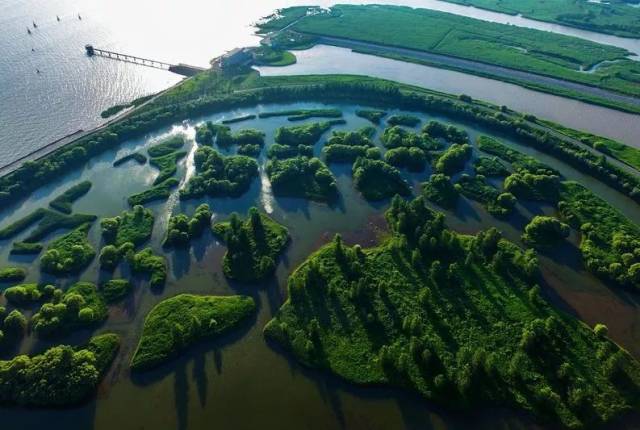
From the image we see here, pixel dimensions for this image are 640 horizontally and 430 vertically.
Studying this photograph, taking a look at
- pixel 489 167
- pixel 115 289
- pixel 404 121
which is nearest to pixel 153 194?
Answer: pixel 115 289

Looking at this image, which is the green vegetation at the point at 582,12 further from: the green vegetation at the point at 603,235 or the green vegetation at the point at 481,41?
the green vegetation at the point at 603,235

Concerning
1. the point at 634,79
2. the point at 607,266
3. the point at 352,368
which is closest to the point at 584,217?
the point at 607,266

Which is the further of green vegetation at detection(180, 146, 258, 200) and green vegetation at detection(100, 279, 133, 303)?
green vegetation at detection(180, 146, 258, 200)

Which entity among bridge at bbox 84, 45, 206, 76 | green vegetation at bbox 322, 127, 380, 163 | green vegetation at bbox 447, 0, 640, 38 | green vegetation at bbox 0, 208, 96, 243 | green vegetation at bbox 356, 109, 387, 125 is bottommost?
green vegetation at bbox 0, 208, 96, 243

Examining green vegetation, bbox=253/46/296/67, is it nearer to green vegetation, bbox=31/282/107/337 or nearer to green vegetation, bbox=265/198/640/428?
green vegetation, bbox=265/198/640/428

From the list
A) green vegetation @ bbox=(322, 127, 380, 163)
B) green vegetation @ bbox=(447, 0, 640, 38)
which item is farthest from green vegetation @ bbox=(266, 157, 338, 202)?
green vegetation @ bbox=(447, 0, 640, 38)

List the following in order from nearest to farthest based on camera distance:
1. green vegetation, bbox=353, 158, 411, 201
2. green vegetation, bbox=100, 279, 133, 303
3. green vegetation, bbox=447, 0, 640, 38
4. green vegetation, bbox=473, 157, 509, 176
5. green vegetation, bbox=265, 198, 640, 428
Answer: green vegetation, bbox=265, 198, 640, 428 < green vegetation, bbox=100, 279, 133, 303 < green vegetation, bbox=353, 158, 411, 201 < green vegetation, bbox=473, 157, 509, 176 < green vegetation, bbox=447, 0, 640, 38
